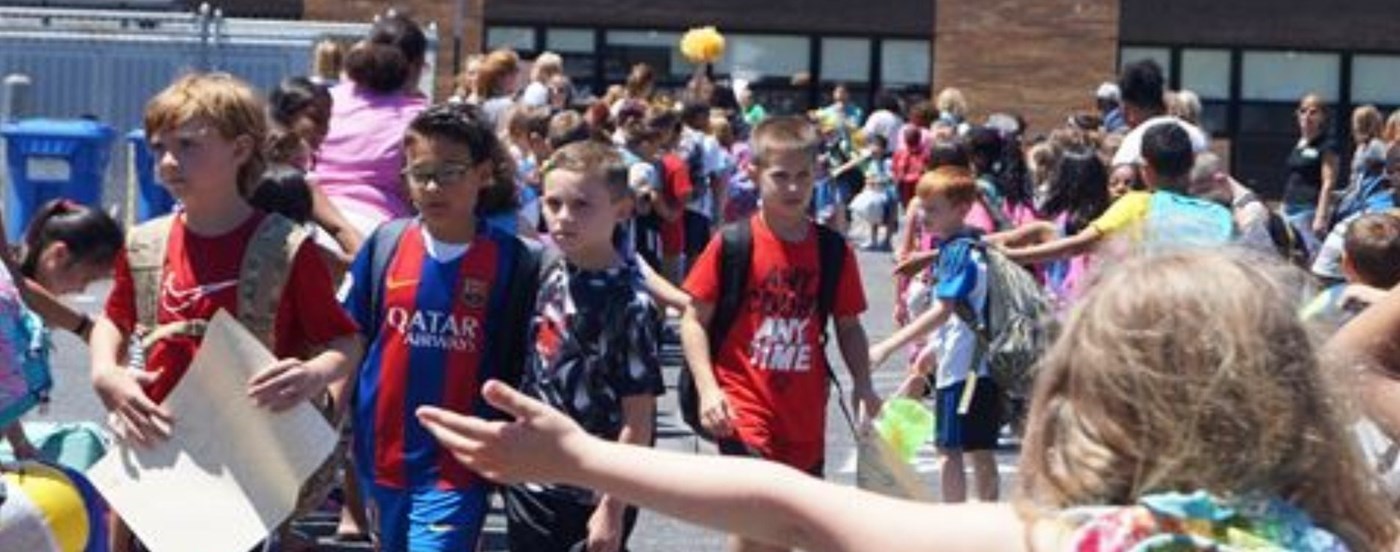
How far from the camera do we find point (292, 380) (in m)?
6.13

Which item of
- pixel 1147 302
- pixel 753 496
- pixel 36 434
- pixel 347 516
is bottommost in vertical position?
pixel 347 516

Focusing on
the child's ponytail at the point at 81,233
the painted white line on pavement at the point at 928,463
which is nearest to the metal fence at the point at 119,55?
the painted white line on pavement at the point at 928,463

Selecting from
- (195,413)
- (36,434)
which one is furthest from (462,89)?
(195,413)

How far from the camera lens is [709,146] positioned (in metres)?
19.5

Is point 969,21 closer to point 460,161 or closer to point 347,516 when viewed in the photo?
point 347,516

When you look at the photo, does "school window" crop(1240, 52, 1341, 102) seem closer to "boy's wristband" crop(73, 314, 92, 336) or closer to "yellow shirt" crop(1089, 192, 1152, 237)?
"yellow shirt" crop(1089, 192, 1152, 237)

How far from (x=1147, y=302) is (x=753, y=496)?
1.85 ft

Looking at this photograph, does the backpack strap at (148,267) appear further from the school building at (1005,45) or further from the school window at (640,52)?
the school window at (640,52)

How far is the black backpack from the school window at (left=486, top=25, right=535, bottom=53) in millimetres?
31199

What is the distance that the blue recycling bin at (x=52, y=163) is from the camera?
61.2ft

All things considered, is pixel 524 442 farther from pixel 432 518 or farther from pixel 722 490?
pixel 432 518

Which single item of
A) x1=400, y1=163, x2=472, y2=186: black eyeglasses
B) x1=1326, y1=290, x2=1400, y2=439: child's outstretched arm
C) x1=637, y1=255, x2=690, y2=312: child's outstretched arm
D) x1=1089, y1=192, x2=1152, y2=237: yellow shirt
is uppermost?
x1=400, y1=163, x2=472, y2=186: black eyeglasses

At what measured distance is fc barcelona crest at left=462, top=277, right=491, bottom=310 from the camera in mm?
6793

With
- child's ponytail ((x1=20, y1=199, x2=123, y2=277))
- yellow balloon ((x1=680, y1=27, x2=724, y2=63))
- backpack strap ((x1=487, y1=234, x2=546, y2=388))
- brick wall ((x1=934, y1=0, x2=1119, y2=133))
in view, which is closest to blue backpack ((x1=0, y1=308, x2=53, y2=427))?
child's ponytail ((x1=20, y1=199, x2=123, y2=277))
